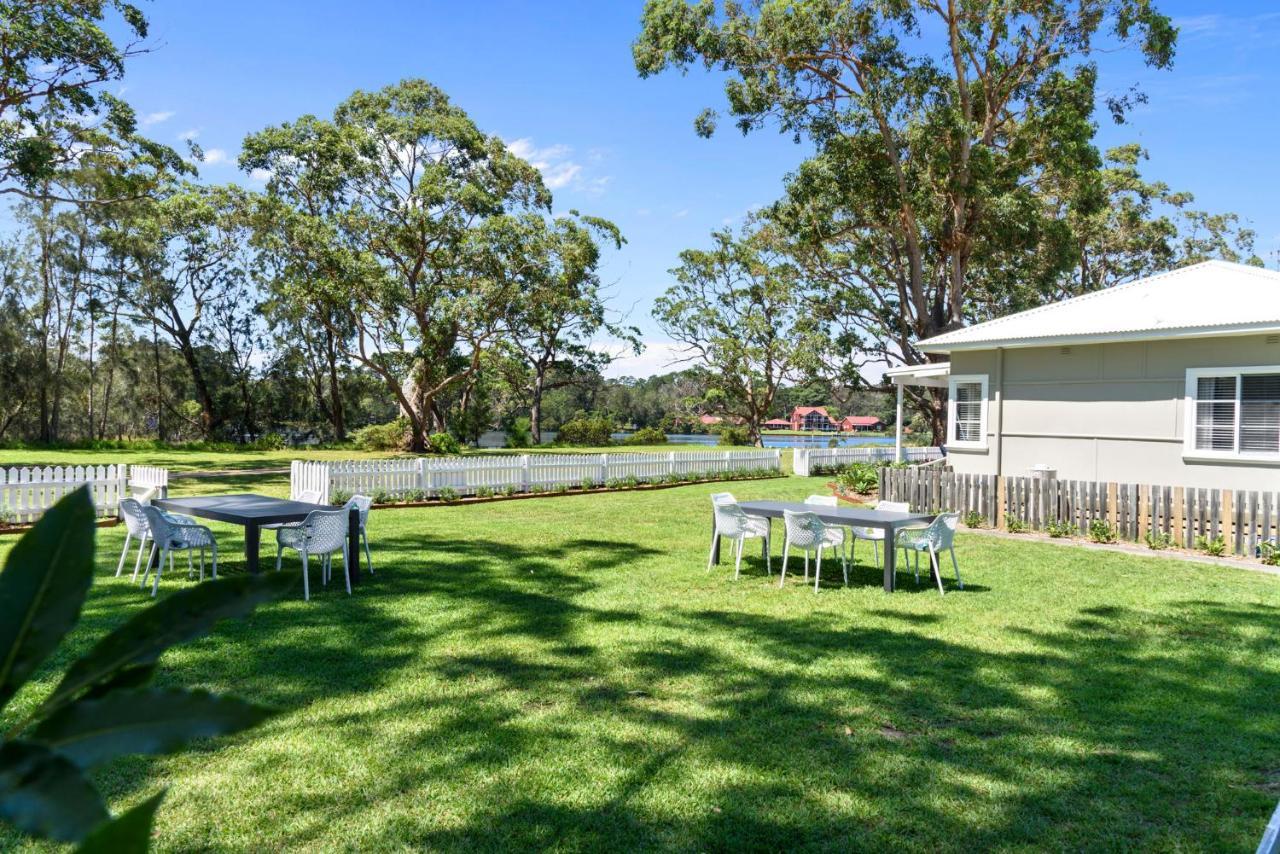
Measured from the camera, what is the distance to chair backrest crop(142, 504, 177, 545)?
809 centimetres

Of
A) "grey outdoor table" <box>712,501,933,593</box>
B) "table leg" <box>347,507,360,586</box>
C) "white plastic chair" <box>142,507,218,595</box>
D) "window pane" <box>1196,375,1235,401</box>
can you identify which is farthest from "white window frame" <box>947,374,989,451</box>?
"white plastic chair" <box>142,507,218,595</box>

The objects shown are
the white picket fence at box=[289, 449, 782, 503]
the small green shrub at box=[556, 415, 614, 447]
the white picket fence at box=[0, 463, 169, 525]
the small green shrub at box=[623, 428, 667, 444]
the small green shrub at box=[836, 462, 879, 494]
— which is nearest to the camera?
the white picket fence at box=[0, 463, 169, 525]

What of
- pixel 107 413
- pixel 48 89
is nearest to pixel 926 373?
pixel 48 89

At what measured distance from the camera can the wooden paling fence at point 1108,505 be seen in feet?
36.9

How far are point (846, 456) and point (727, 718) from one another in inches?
956

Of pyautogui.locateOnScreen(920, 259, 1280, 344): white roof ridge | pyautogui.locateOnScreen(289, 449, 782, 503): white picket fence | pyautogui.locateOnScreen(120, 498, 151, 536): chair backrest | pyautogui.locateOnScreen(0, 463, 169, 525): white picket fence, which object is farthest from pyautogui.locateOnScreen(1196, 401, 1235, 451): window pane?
pyautogui.locateOnScreen(0, 463, 169, 525): white picket fence

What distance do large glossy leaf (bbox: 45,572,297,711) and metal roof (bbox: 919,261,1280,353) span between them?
15.7m

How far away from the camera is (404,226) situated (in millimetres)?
28703

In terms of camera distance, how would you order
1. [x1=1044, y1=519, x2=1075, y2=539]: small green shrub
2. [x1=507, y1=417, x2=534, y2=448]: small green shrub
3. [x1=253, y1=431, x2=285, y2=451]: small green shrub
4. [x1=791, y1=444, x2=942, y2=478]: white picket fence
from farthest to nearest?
[x1=507, y1=417, x2=534, y2=448]: small green shrub
[x1=253, y1=431, x2=285, y2=451]: small green shrub
[x1=791, y1=444, x2=942, y2=478]: white picket fence
[x1=1044, y1=519, x2=1075, y2=539]: small green shrub

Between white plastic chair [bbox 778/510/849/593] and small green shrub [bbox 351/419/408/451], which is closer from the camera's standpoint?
white plastic chair [bbox 778/510/849/593]

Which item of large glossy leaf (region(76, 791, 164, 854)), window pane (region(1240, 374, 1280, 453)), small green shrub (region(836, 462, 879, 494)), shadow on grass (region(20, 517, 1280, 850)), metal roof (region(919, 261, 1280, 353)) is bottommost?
shadow on grass (region(20, 517, 1280, 850))

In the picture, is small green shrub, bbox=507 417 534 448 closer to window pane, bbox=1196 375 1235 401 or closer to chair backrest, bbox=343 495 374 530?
window pane, bbox=1196 375 1235 401

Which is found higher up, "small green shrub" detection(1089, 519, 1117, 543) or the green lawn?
"small green shrub" detection(1089, 519, 1117, 543)

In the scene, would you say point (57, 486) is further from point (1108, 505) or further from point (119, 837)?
point (1108, 505)
